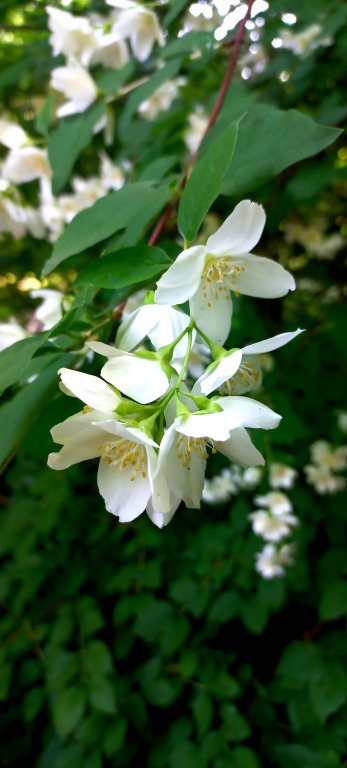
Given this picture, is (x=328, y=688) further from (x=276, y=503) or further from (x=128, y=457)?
(x=128, y=457)

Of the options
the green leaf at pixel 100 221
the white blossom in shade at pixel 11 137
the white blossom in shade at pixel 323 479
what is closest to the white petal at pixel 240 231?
the green leaf at pixel 100 221

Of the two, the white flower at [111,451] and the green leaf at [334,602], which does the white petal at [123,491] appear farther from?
the green leaf at [334,602]

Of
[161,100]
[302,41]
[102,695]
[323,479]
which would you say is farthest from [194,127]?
[102,695]

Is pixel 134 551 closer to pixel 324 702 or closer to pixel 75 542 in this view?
pixel 75 542

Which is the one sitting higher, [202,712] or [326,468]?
[202,712]

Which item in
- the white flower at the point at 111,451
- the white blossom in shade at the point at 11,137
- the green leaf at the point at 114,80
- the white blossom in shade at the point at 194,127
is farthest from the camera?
the white blossom in shade at the point at 194,127
